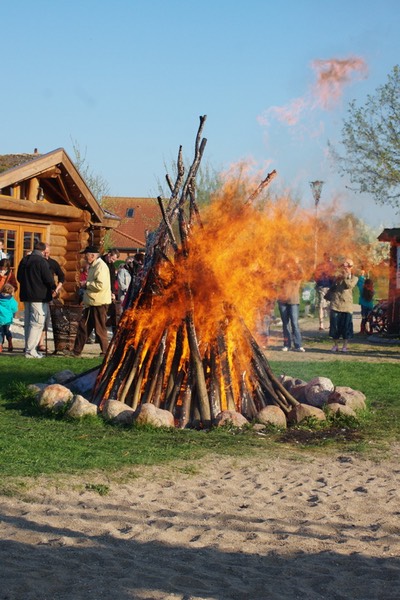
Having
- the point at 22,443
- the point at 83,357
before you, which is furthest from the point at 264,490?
the point at 83,357

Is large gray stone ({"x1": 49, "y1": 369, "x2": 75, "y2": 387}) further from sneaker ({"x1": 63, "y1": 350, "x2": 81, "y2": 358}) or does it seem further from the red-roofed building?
the red-roofed building

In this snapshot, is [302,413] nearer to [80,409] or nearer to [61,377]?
[80,409]

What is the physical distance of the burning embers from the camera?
9266 mm

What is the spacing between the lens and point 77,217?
2297 cm

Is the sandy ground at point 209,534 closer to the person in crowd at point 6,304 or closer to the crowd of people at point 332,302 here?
the person in crowd at point 6,304

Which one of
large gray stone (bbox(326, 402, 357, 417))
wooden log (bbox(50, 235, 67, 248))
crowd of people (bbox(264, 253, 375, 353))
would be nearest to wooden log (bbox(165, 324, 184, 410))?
large gray stone (bbox(326, 402, 357, 417))

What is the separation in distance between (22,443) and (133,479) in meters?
1.49

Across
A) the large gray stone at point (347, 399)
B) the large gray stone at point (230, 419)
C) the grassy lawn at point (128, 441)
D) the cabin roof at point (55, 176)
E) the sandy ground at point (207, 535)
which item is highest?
the cabin roof at point (55, 176)

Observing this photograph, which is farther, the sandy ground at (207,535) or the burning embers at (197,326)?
the burning embers at (197,326)

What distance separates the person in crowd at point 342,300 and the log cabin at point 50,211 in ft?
25.5

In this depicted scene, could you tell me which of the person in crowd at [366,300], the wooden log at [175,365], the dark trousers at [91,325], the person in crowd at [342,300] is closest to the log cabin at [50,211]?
the dark trousers at [91,325]

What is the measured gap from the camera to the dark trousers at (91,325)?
15.2 metres

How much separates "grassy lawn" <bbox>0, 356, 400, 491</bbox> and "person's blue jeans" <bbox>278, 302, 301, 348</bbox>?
6313mm

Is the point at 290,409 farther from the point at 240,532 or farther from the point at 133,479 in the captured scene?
the point at 240,532
